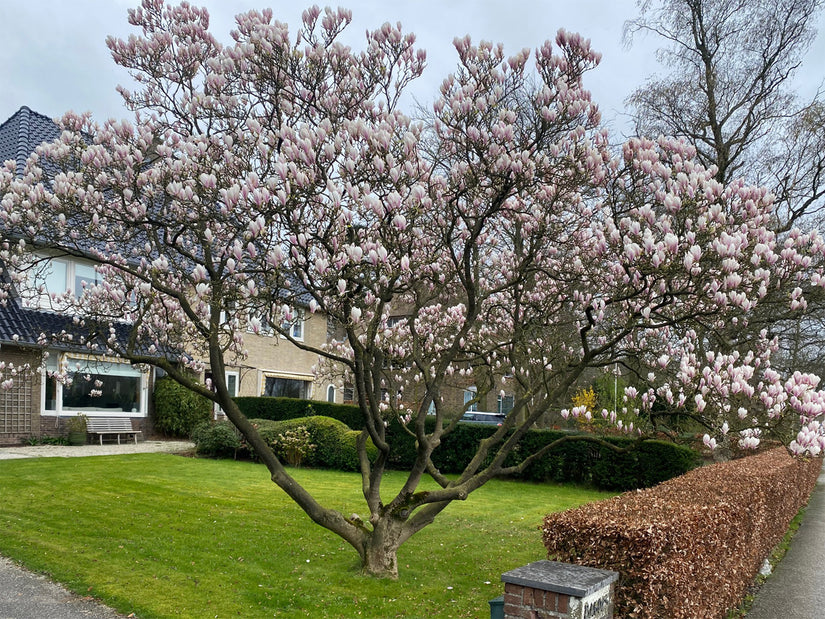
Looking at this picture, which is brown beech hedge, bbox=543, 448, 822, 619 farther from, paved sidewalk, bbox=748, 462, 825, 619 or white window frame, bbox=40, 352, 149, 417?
white window frame, bbox=40, 352, 149, 417

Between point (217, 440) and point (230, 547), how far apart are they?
10.3 m

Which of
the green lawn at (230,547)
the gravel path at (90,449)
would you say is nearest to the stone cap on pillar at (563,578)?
the green lawn at (230,547)

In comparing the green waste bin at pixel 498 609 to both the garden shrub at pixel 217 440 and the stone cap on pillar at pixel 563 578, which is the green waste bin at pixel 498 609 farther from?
the garden shrub at pixel 217 440

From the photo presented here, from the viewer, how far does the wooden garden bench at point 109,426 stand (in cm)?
1921

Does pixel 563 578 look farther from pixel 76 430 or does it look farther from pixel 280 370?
pixel 280 370

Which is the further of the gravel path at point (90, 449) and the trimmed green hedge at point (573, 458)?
the gravel path at point (90, 449)

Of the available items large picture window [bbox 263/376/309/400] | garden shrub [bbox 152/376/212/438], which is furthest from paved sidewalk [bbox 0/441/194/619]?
large picture window [bbox 263/376/309/400]

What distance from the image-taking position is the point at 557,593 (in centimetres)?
405

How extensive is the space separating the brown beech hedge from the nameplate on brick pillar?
25cm

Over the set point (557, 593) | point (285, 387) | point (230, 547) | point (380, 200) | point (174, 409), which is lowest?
point (230, 547)

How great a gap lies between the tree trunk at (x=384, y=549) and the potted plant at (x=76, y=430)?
1560 centimetres

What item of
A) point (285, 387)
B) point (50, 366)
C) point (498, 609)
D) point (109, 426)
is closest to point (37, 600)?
point (498, 609)

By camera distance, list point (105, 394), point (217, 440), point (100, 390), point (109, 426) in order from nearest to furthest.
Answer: point (217, 440)
point (100, 390)
point (109, 426)
point (105, 394)

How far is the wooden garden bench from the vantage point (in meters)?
19.2
